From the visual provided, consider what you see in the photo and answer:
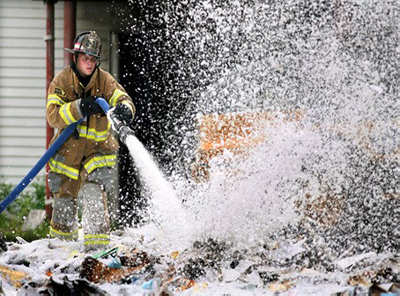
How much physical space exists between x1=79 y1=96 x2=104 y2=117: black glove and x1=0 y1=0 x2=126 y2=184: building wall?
3.97m

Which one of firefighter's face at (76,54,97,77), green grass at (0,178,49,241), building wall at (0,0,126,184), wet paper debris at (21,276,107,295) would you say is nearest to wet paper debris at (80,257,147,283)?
wet paper debris at (21,276,107,295)

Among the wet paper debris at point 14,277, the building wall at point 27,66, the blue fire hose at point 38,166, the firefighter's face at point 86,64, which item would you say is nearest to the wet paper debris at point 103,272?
the wet paper debris at point 14,277

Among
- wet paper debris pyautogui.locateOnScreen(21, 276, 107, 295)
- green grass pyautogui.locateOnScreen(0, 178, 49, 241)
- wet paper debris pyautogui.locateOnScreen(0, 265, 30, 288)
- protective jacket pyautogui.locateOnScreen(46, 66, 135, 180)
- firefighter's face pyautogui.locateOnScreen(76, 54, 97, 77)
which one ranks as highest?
firefighter's face pyautogui.locateOnScreen(76, 54, 97, 77)

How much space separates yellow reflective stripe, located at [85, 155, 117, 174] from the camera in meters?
5.83

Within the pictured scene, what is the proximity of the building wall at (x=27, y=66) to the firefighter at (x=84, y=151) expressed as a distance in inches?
137

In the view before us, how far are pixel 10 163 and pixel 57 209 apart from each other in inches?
141

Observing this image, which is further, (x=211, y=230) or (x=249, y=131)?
(x=249, y=131)

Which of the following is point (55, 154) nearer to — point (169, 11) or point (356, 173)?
point (356, 173)

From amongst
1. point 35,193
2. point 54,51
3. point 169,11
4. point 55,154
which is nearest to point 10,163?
point 35,193

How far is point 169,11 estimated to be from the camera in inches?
350

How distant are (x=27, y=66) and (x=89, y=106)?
4289mm

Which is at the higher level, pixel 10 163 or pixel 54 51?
pixel 54 51

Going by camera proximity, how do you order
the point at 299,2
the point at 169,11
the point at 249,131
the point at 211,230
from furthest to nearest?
the point at 169,11 < the point at 299,2 < the point at 249,131 < the point at 211,230

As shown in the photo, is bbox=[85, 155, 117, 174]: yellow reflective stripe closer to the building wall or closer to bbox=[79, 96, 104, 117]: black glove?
bbox=[79, 96, 104, 117]: black glove
